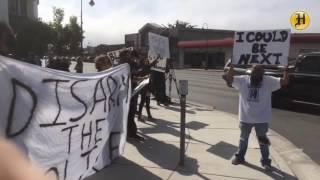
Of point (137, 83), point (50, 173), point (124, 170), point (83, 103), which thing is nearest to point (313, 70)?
point (137, 83)

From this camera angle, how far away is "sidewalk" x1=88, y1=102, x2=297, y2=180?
6.30 m

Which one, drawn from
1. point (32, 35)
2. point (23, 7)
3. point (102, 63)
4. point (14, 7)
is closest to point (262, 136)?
point (102, 63)

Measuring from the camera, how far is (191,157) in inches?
287

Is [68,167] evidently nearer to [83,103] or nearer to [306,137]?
[83,103]

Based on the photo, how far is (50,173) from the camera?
4.46 m

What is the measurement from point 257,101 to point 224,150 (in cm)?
144

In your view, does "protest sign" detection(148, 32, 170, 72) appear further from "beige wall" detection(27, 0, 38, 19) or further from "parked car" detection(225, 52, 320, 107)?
"beige wall" detection(27, 0, 38, 19)

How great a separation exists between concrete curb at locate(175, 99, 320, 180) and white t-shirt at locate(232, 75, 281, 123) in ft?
2.75

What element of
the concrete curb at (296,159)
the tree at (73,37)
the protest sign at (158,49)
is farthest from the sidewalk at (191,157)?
the tree at (73,37)

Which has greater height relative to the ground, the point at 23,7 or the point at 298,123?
the point at 23,7

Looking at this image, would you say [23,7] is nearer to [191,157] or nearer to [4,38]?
[191,157]

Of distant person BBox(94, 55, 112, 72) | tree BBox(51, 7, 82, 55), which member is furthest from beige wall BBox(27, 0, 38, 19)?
distant person BBox(94, 55, 112, 72)

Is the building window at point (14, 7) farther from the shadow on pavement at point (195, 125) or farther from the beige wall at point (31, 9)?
the shadow on pavement at point (195, 125)

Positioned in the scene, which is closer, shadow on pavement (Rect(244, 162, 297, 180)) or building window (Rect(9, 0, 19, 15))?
shadow on pavement (Rect(244, 162, 297, 180))
